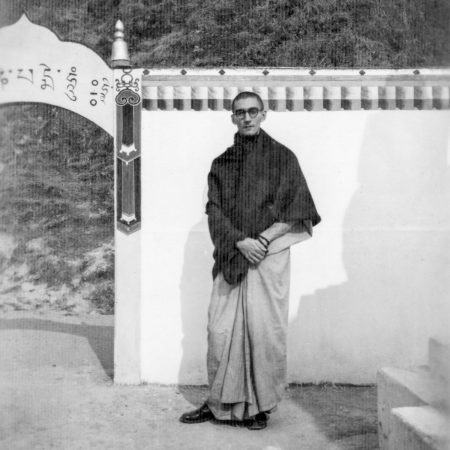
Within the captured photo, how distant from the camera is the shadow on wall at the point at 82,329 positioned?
20.8ft

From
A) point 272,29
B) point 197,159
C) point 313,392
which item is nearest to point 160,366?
point 313,392

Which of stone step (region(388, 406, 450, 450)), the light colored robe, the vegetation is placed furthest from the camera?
the vegetation

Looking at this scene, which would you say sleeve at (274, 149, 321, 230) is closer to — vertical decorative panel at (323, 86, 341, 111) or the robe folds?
the robe folds

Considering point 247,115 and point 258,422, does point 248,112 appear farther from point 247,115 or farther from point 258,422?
point 258,422

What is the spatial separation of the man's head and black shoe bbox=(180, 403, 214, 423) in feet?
5.49

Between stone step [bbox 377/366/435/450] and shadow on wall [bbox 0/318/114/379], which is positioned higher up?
stone step [bbox 377/366/435/450]

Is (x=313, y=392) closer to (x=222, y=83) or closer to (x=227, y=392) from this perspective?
(x=227, y=392)

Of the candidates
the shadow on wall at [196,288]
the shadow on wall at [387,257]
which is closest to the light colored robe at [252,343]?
the shadow on wall at [196,288]

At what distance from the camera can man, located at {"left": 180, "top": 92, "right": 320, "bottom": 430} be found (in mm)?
3969

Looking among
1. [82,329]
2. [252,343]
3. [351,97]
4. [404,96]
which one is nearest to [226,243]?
[252,343]

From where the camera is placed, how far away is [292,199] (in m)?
4.04

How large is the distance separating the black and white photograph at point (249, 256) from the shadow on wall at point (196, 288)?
1cm

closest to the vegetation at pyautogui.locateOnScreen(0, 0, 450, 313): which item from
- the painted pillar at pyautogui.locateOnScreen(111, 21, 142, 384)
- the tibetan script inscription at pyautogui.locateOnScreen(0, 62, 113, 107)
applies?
the painted pillar at pyautogui.locateOnScreen(111, 21, 142, 384)

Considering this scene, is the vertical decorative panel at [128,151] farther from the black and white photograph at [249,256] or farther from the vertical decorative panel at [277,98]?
the vertical decorative panel at [277,98]
